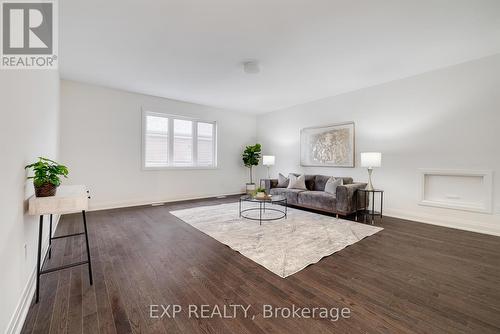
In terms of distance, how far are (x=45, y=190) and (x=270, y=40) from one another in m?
3.08

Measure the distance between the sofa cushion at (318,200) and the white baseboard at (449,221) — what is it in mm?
1277

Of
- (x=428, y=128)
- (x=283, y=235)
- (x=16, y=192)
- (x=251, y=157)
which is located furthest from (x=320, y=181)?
(x=16, y=192)

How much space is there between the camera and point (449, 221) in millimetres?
3805

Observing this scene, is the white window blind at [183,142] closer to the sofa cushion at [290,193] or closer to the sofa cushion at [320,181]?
the sofa cushion at [290,193]

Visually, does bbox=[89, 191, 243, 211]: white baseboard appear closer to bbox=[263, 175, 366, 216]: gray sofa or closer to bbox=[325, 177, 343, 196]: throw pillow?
bbox=[263, 175, 366, 216]: gray sofa

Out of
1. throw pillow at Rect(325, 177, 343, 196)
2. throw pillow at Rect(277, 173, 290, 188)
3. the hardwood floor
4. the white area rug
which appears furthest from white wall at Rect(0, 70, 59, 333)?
throw pillow at Rect(277, 173, 290, 188)

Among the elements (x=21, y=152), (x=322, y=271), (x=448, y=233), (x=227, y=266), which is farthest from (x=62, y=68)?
(x=448, y=233)

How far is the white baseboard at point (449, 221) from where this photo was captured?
3418 mm

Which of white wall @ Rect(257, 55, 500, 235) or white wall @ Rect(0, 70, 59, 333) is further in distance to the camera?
white wall @ Rect(257, 55, 500, 235)

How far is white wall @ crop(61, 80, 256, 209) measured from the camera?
459cm

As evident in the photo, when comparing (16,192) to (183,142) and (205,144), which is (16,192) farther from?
(205,144)

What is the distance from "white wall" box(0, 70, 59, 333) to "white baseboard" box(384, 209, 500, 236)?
5510mm

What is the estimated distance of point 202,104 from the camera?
6438 millimetres

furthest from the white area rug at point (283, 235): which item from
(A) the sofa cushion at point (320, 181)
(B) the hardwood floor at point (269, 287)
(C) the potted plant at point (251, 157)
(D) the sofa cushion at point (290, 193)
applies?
(C) the potted plant at point (251, 157)
